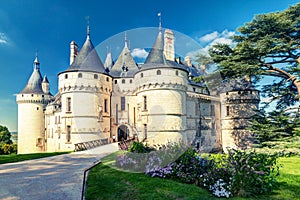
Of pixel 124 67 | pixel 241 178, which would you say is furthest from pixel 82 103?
pixel 241 178

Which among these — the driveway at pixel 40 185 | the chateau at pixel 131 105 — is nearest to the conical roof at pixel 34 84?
the chateau at pixel 131 105

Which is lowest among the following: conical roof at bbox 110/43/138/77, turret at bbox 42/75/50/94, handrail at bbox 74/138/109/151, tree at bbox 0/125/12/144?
tree at bbox 0/125/12/144

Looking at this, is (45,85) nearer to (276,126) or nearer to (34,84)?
(34,84)

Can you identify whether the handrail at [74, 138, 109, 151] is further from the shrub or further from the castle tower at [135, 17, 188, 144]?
the shrub

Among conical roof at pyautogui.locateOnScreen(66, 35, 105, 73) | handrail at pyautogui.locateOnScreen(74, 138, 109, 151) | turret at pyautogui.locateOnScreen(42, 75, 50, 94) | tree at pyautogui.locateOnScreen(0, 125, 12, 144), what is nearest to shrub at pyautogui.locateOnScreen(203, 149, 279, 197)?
handrail at pyautogui.locateOnScreen(74, 138, 109, 151)

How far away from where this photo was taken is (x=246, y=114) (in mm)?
24891

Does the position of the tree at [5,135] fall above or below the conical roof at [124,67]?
below

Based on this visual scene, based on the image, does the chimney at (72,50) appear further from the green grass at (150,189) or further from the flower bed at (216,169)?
the green grass at (150,189)

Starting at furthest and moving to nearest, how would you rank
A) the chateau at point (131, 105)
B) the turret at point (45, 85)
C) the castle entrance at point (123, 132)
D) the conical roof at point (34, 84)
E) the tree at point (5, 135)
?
the tree at point (5, 135) < the turret at point (45, 85) < the conical roof at point (34, 84) < the castle entrance at point (123, 132) < the chateau at point (131, 105)

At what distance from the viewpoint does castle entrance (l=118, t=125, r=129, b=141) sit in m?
22.4

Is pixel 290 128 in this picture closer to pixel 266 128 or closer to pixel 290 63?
pixel 266 128

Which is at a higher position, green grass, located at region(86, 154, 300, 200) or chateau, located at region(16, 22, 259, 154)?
chateau, located at region(16, 22, 259, 154)

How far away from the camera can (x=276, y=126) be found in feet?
46.2

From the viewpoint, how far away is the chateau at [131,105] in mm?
18453
